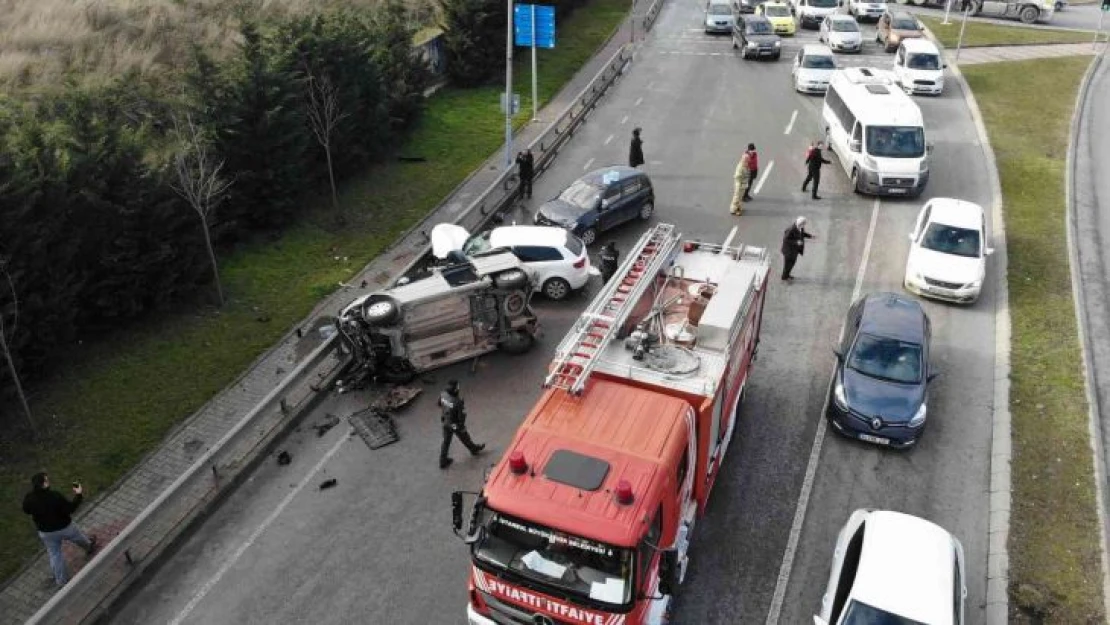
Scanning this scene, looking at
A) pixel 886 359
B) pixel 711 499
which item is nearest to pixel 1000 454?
pixel 886 359

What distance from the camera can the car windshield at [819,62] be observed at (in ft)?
108

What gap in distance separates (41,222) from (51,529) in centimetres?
619

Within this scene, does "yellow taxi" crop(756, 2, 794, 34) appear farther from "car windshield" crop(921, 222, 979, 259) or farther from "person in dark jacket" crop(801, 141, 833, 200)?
"car windshield" crop(921, 222, 979, 259)

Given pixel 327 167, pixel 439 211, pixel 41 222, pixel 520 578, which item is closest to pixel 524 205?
pixel 439 211

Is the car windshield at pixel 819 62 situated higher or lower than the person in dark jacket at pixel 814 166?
higher

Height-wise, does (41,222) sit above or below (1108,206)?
above

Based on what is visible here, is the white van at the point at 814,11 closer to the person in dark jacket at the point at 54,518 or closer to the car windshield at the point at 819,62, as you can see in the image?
the car windshield at the point at 819,62

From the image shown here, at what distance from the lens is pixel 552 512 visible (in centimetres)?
874

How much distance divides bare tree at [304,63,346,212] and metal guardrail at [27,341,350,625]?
8500 mm

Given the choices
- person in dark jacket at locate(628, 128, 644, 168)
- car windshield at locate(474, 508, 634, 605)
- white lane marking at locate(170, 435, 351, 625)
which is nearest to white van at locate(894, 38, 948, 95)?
person in dark jacket at locate(628, 128, 644, 168)

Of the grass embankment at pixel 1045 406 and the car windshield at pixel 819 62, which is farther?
the car windshield at pixel 819 62

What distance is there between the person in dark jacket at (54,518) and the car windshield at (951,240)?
57.2 feet

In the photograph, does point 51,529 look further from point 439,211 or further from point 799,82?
point 799,82

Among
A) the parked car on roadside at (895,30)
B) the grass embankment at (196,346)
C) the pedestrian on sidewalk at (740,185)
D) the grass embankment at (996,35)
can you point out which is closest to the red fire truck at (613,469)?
the grass embankment at (196,346)
